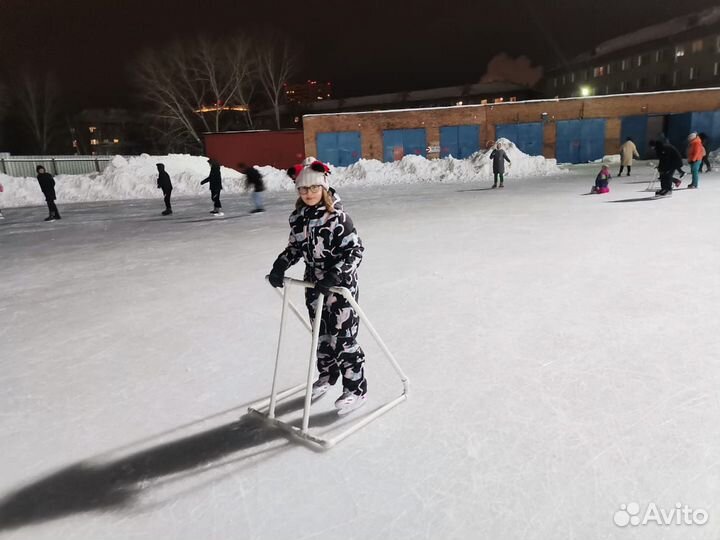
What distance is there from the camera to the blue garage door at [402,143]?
27469 mm

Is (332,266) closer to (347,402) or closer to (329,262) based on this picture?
(329,262)

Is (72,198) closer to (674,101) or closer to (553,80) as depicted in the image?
(674,101)

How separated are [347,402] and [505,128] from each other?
28.0 meters

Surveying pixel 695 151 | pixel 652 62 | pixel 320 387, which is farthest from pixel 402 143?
pixel 652 62

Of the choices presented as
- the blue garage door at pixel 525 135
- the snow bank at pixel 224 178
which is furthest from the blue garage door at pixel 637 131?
the snow bank at pixel 224 178

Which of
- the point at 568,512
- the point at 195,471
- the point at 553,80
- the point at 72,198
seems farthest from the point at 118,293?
the point at 553,80

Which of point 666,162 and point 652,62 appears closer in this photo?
point 666,162

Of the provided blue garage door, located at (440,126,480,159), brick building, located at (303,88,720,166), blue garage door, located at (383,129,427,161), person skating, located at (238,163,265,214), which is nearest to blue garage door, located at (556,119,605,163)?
brick building, located at (303,88,720,166)

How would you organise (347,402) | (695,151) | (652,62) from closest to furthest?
(347,402) < (695,151) < (652,62)

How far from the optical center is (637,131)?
27797mm

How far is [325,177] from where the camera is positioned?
266 cm

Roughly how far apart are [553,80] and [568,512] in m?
76.6

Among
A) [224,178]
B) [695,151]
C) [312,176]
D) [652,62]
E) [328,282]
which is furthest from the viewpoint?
[652,62]

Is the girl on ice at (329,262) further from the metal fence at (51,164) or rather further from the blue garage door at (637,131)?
the blue garage door at (637,131)
